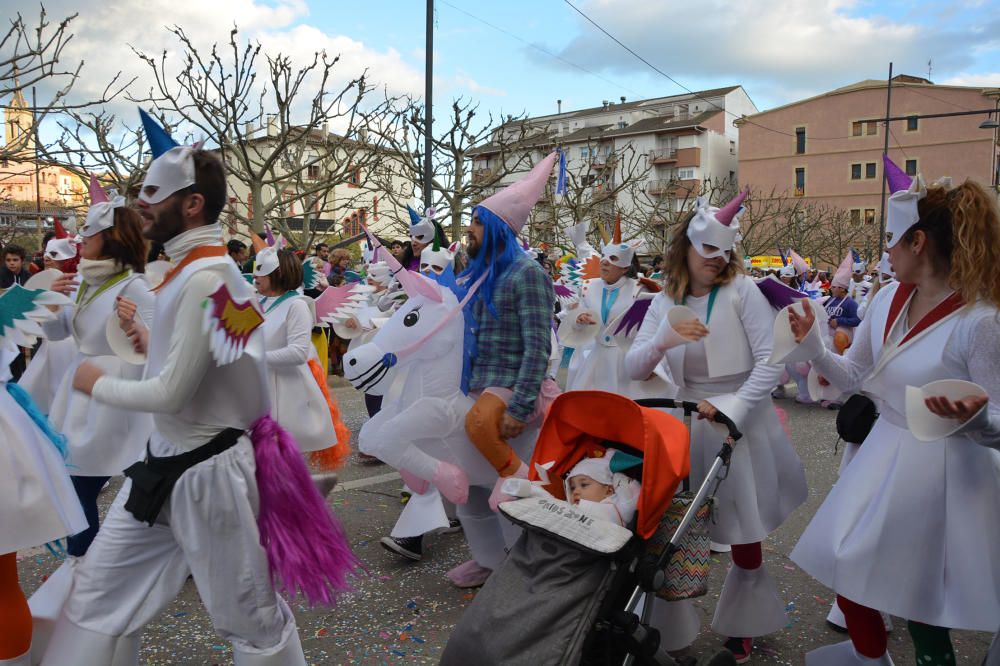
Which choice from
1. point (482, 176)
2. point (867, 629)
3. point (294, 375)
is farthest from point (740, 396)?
point (482, 176)

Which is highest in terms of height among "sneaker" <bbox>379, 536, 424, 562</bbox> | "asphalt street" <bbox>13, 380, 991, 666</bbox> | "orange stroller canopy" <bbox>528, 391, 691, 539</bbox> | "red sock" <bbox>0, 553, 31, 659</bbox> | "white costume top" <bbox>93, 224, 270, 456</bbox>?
"white costume top" <bbox>93, 224, 270, 456</bbox>

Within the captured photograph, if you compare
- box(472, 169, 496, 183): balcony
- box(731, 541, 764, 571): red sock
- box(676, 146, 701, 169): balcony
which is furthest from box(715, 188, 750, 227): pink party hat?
box(676, 146, 701, 169): balcony

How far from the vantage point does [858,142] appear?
177 ft

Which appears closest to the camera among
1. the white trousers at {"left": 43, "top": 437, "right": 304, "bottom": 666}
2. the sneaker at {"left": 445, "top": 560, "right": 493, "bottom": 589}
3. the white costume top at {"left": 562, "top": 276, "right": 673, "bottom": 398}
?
the white trousers at {"left": 43, "top": 437, "right": 304, "bottom": 666}

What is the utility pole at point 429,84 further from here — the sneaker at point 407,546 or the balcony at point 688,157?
the balcony at point 688,157

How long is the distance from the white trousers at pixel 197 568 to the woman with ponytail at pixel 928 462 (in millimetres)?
2024

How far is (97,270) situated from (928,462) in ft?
12.6

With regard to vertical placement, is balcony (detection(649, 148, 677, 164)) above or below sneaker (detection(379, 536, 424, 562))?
above

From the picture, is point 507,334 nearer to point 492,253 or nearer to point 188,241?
point 492,253

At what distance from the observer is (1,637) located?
2.67 metres

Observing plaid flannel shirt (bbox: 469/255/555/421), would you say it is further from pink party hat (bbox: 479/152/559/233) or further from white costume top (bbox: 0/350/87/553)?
white costume top (bbox: 0/350/87/553)

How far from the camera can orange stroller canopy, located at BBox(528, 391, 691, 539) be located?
287 cm

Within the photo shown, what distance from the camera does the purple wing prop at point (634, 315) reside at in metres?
4.30

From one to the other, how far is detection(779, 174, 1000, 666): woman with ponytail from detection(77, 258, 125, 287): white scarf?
3.54 meters
